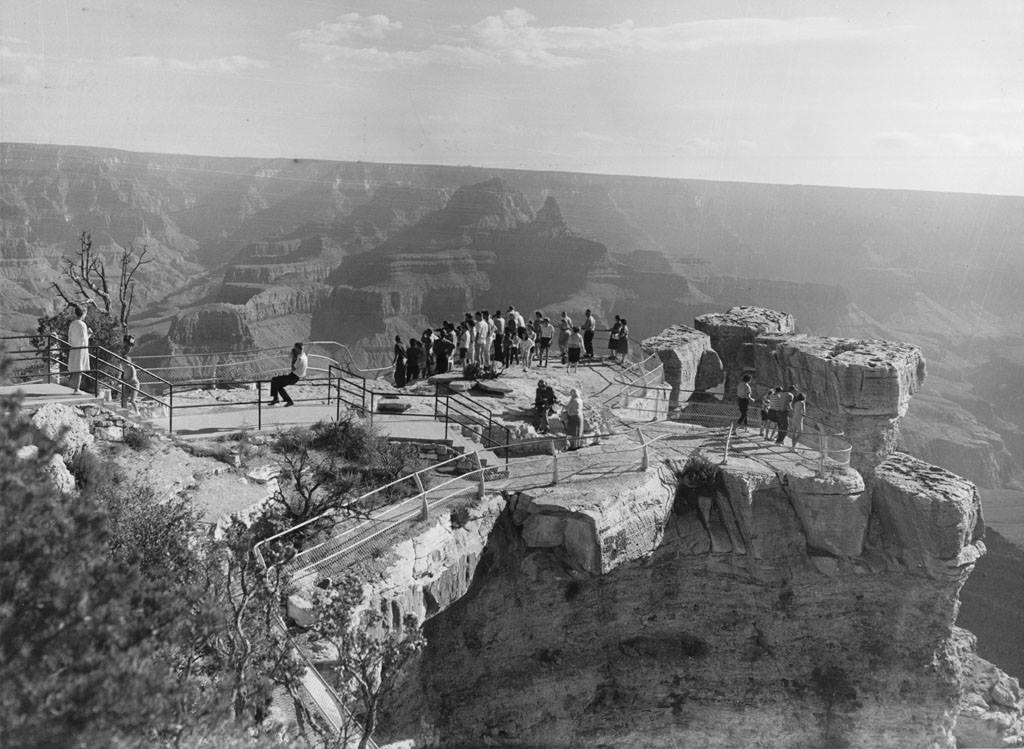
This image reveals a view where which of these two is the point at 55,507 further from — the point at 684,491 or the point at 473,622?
the point at 684,491

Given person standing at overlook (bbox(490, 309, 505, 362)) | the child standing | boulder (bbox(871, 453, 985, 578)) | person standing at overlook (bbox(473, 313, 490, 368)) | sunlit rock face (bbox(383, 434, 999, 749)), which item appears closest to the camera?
sunlit rock face (bbox(383, 434, 999, 749))

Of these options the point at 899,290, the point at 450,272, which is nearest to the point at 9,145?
the point at 450,272

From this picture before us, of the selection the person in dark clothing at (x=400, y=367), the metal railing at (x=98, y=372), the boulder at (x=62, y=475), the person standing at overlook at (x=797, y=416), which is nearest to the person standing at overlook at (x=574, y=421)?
the person standing at overlook at (x=797, y=416)

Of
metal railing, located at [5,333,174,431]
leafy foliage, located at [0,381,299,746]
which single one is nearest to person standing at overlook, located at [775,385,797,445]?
metal railing, located at [5,333,174,431]

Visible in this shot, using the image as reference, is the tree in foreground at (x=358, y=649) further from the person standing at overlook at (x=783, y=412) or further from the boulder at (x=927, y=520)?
the boulder at (x=927, y=520)

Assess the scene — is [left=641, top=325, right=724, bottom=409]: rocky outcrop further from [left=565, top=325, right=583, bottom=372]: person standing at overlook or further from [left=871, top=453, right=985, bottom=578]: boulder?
[left=871, top=453, right=985, bottom=578]: boulder
